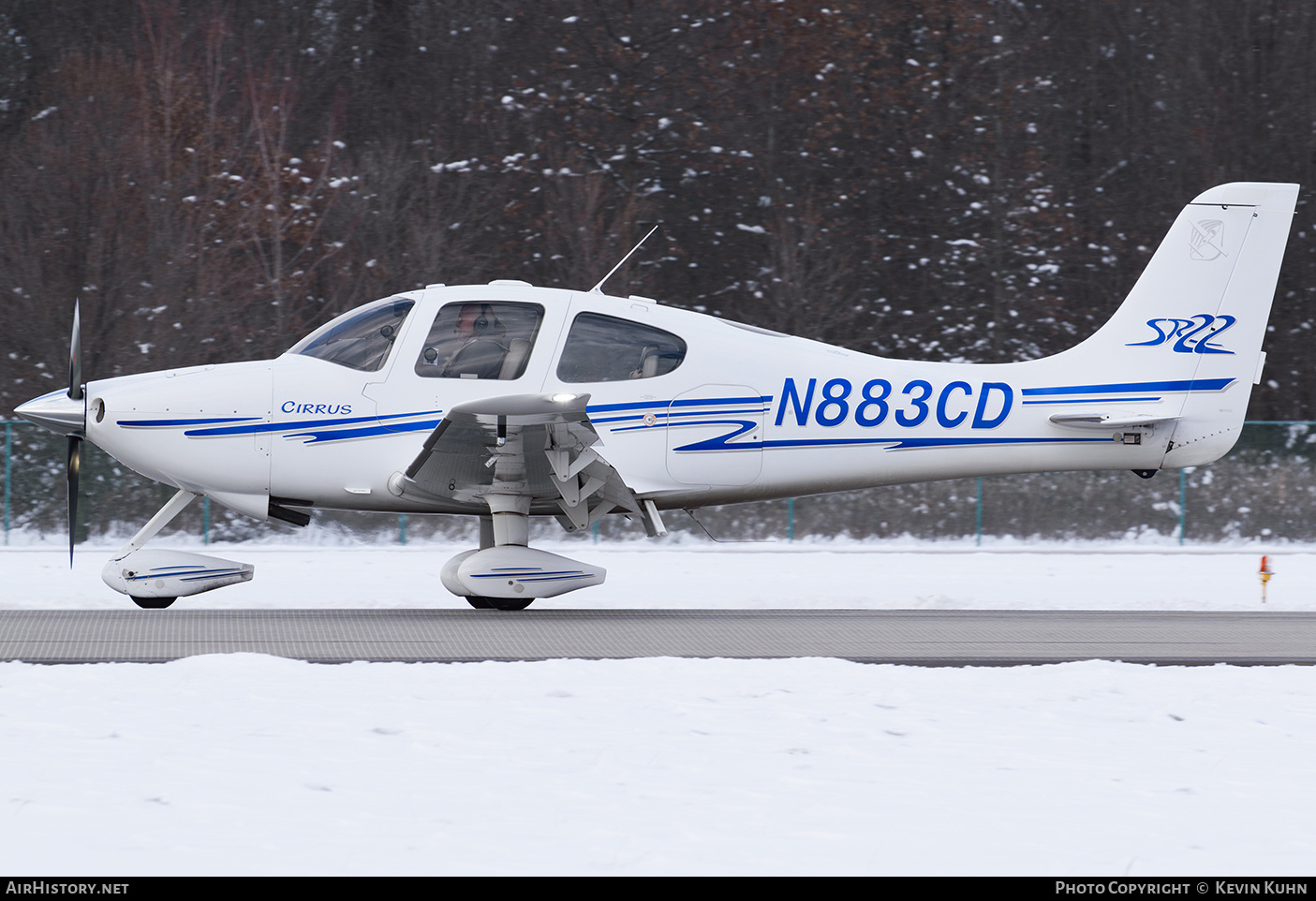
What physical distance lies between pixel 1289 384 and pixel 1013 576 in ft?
38.4

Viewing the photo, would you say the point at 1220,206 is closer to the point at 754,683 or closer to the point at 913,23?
the point at 754,683

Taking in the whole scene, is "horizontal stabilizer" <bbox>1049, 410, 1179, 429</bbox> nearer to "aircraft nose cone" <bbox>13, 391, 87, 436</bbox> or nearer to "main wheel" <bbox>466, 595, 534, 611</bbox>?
"main wheel" <bbox>466, 595, 534, 611</bbox>

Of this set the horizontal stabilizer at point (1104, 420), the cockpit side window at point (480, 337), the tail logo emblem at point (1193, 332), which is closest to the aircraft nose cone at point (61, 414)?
the cockpit side window at point (480, 337)

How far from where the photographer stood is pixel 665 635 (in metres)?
8.39

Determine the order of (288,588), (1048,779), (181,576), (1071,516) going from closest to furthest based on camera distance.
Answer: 1. (1048,779)
2. (181,576)
3. (288,588)
4. (1071,516)

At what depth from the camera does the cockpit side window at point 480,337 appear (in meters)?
9.20

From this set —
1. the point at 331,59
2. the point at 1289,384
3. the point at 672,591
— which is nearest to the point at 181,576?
the point at 672,591

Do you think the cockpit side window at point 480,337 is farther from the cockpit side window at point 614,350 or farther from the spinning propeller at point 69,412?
the spinning propeller at point 69,412

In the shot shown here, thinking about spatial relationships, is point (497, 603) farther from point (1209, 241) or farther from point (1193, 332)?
point (1209, 241)

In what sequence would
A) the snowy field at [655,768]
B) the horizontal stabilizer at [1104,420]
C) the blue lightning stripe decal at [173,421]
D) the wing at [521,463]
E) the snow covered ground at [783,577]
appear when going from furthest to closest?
the snow covered ground at [783,577] → the horizontal stabilizer at [1104,420] → the blue lightning stripe decal at [173,421] → the wing at [521,463] → the snowy field at [655,768]

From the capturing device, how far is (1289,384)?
76.6ft

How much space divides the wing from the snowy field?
1848 millimetres

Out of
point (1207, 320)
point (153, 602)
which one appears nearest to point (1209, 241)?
point (1207, 320)

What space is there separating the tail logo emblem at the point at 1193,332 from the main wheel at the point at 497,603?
479 centimetres
